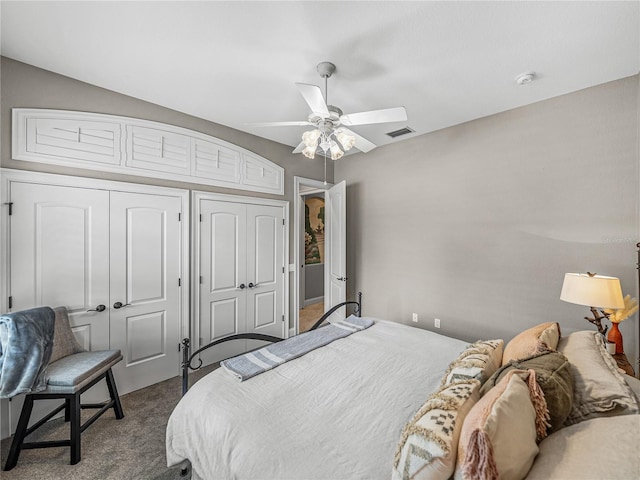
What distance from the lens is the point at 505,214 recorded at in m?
2.88

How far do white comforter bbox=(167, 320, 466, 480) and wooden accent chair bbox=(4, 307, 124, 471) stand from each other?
85cm

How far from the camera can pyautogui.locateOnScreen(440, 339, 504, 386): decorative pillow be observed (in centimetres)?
130

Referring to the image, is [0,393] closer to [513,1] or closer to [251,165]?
[251,165]

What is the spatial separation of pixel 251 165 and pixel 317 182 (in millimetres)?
1117

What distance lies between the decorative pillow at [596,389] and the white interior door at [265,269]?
300 cm

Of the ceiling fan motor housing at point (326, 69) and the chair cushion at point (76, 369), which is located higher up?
the ceiling fan motor housing at point (326, 69)

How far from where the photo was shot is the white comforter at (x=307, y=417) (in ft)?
3.48

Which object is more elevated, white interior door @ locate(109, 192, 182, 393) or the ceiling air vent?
the ceiling air vent

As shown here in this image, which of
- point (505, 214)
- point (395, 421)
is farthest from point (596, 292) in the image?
point (395, 421)

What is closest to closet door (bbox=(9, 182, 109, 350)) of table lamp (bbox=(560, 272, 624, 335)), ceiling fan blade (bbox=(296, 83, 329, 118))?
ceiling fan blade (bbox=(296, 83, 329, 118))

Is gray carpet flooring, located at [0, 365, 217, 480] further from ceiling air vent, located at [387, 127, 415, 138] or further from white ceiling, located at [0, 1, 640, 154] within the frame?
ceiling air vent, located at [387, 127, 415, 138]

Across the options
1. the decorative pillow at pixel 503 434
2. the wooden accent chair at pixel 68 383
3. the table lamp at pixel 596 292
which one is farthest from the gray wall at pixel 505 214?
the wooden accent chair at pixel 68 383

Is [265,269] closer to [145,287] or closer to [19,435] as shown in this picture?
[145,287]

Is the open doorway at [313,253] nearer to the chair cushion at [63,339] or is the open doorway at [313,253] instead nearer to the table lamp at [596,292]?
the chair cushion at [63,339]
